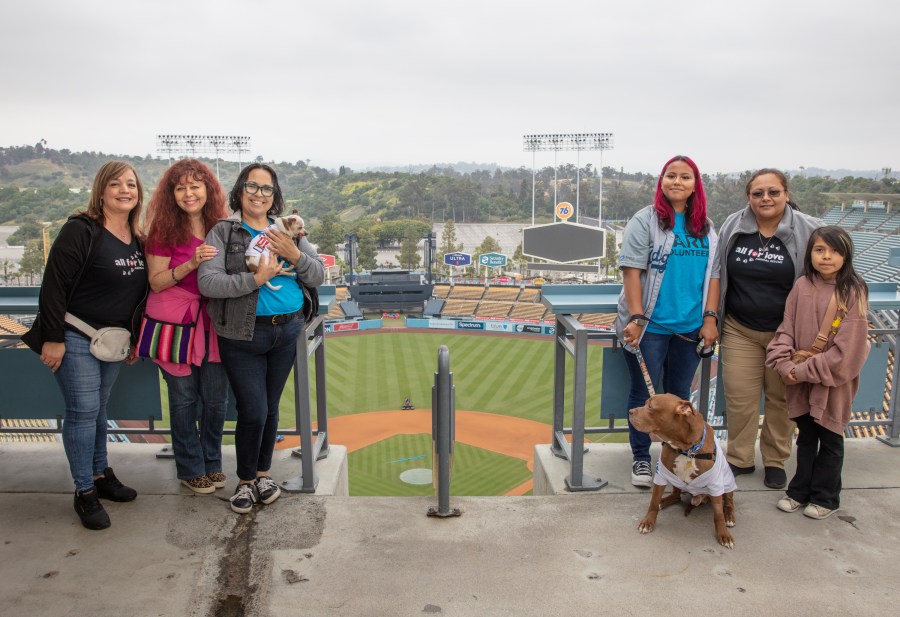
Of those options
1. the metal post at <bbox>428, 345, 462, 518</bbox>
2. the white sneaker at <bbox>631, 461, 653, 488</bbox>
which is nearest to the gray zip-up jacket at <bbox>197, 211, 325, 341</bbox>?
the metal post at <bbox>428, 345, 462, 518</bbox>

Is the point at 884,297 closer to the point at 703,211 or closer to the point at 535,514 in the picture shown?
the point at 703,211

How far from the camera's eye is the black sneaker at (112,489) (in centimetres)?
358

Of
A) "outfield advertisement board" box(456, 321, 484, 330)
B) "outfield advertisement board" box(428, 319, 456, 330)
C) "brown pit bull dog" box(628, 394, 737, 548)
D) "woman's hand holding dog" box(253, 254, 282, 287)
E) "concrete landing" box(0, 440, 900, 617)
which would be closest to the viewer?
"concrete landing" box(0, 440, 900, 617)

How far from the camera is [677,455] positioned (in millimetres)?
3197

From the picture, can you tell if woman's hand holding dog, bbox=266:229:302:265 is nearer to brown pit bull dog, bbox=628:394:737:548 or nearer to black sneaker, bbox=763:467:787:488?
brown pit bull dog, bbox=628:394:737:548

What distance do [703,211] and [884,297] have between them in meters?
1.64

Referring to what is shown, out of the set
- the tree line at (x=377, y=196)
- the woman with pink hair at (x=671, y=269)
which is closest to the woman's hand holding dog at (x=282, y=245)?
the woman with pink hair at (x=671, y=269)

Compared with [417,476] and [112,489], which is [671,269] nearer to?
[112,489]

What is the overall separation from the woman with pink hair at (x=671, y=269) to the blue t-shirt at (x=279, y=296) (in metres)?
1.73

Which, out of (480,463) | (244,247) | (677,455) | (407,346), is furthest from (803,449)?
(407,346)

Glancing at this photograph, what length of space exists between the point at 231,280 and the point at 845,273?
3.04 metres

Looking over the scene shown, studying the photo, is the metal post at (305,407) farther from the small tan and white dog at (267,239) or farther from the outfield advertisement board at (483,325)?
the outfield advertisement board at (483,325)

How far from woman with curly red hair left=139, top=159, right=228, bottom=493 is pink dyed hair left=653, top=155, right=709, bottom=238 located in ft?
7.66

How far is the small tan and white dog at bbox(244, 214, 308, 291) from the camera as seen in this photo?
323 cm
